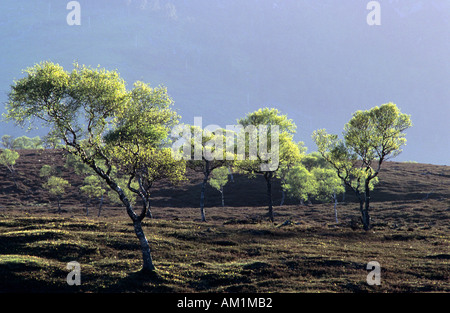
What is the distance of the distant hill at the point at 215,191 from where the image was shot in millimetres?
92688

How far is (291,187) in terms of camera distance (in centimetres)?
8494

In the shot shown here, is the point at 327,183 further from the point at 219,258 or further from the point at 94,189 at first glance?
the point at 219,258

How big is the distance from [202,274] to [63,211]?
6607 centimetres

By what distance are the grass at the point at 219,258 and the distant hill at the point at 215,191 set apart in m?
51.7

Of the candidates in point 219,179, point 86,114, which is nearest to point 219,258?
point 86,114

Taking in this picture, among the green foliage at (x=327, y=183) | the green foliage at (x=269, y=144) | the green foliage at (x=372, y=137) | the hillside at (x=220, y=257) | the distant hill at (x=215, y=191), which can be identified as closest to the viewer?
the hillside at (x=220, y=257)

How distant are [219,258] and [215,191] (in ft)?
264

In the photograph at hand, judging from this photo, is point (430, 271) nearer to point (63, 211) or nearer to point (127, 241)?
point (127, 241)

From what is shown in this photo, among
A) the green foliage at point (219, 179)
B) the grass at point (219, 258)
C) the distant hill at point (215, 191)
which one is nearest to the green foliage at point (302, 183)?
the distant hill at point (215, 191)

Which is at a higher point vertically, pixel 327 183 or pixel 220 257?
pixel 327 183

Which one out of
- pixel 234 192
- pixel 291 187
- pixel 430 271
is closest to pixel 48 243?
pixel 430 271

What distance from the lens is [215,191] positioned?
4360 inches

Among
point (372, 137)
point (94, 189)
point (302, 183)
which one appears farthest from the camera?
point (302, 183)

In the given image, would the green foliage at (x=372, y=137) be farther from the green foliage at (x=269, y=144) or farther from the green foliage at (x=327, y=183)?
the green foliage at (x=327, y=183)
